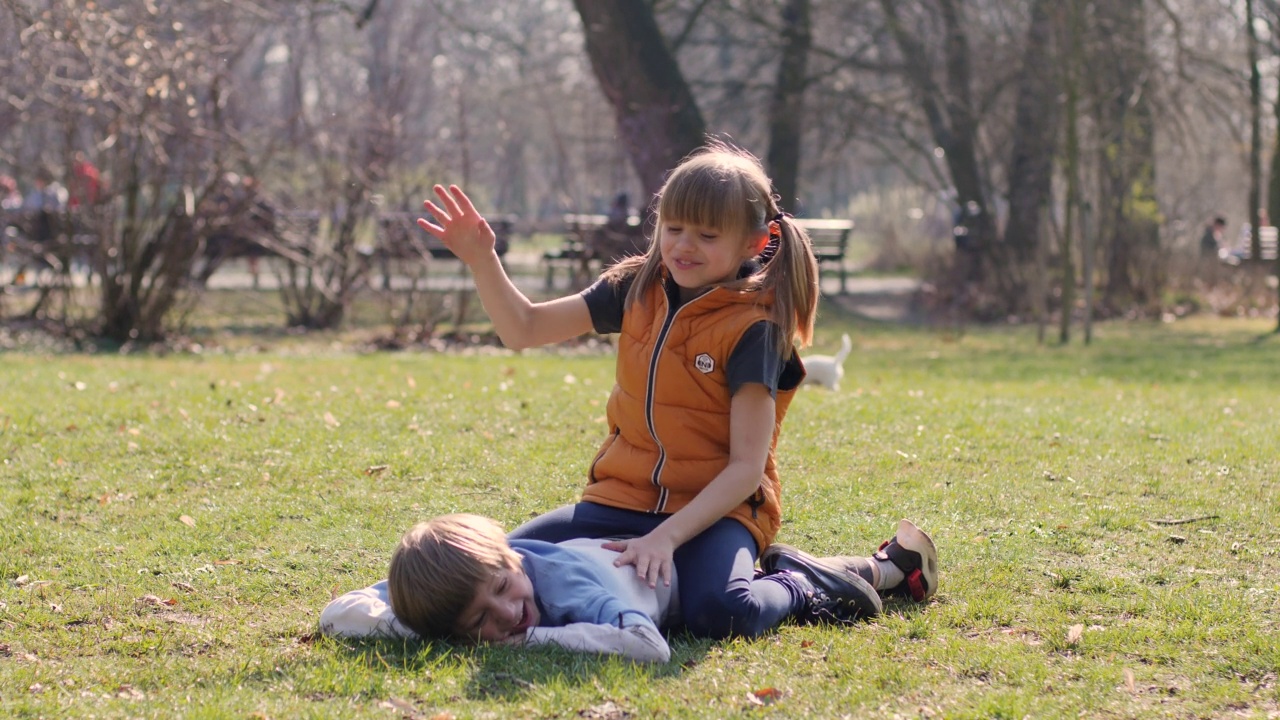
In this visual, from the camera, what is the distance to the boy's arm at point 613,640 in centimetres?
329

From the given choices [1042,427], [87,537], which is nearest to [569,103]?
[1042,427]

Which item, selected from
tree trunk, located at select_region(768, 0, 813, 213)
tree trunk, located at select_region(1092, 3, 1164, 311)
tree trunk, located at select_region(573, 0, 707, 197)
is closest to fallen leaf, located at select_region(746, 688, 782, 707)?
tree trunk, located at select_region(573, 0, 707, 197)

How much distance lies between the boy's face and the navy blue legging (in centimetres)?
34

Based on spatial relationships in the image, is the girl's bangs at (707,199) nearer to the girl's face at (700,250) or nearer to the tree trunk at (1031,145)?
the girl's face at (700,250)

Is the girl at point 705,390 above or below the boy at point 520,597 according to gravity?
above

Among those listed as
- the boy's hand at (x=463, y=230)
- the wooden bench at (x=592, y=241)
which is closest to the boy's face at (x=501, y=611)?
the boy's hand at (x=463, y=230)

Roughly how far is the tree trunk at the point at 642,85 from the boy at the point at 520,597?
36.1 ft

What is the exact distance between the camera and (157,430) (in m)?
6.41

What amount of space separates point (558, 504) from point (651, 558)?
175 cm

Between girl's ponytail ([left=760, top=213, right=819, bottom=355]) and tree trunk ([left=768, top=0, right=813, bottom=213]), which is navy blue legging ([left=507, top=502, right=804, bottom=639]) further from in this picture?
tree trunk ([left=768, top=0, right=813, bottom=213])

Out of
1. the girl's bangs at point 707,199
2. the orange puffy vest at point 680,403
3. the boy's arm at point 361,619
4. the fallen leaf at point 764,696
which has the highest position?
the girl's bangs at point 707,199

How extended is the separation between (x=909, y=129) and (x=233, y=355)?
51.4 ft

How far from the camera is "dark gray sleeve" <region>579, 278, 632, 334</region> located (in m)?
3.98

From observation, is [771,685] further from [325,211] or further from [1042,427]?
[325,211]
